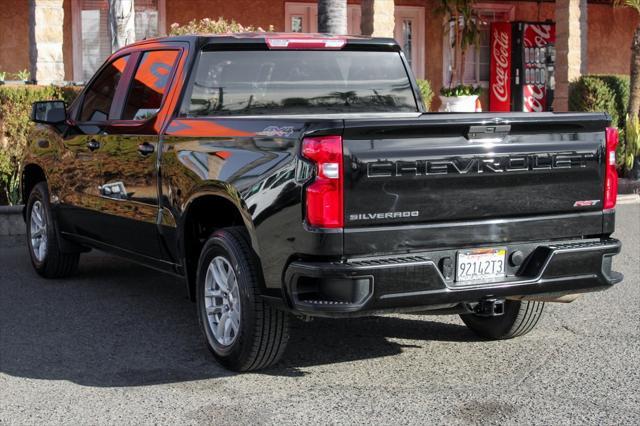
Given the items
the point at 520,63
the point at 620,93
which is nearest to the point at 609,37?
the point at 520,63

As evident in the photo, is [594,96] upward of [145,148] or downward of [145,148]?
upward

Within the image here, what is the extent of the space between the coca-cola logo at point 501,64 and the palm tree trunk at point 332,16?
8630mm

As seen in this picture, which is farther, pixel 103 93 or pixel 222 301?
pixel 103 93

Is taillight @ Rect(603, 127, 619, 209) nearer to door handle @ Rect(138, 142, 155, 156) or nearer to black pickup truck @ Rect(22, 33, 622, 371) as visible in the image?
black pickup truck @ Rect(22, 33, 622, 371)

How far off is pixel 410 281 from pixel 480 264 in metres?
0.44

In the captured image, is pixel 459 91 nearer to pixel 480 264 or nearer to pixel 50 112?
pixel 50 112

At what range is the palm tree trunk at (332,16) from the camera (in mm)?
14039

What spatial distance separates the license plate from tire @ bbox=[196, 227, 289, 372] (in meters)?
0.96

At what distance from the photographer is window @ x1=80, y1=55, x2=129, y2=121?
7.12 meters

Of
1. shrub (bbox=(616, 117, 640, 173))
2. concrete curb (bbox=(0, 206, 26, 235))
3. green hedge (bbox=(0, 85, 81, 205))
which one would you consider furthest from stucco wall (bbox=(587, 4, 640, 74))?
concrete curb (bbox=(0, 206, 26, 235))

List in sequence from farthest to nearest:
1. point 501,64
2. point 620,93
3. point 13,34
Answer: point 501,64 → point 13,34 → point 620,93

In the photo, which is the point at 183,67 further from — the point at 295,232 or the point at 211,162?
the point at 295,232

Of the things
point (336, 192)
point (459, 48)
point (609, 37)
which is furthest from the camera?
point (609, 37)

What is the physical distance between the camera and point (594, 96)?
1551cm
